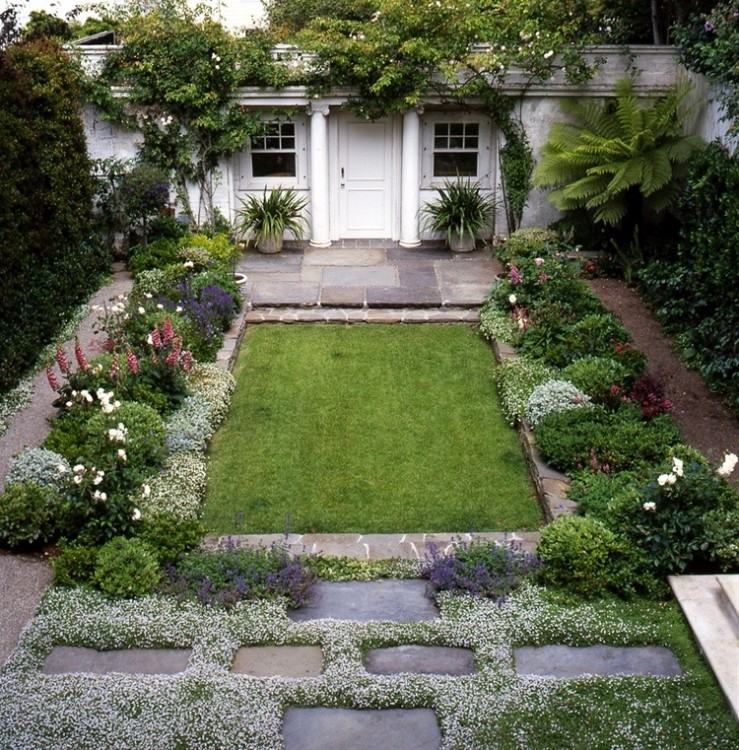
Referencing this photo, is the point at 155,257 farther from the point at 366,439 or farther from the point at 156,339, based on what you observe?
the point at 366,439

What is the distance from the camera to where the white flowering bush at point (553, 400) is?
8.16 m

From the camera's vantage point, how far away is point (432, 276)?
41.3 ft

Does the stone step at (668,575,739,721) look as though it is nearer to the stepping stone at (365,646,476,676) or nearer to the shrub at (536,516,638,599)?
the shrub at (536,516,638,599)

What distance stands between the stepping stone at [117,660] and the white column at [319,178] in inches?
358

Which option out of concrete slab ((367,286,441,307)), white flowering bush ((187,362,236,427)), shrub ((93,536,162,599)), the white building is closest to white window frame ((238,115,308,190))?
the white building

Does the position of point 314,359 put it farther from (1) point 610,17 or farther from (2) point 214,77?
(1) point 610,17

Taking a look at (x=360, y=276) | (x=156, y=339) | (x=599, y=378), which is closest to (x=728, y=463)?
(x=599, y=378)

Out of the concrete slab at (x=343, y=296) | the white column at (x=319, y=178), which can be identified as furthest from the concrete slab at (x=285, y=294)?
the white column at (x=319, y=178)

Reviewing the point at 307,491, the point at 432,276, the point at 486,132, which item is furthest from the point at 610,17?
the point at 307,491

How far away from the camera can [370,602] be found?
6.19 m

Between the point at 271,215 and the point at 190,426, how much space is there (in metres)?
6.01

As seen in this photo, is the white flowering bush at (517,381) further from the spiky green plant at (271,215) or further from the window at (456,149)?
the window at (456,149)

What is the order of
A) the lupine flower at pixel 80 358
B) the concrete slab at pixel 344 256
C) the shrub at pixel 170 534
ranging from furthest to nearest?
the concrete slab at pixel 344 256 < the lupine flower at pixel 80 358 < the shrub at pixel 170 534

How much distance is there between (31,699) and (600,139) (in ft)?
31.2
